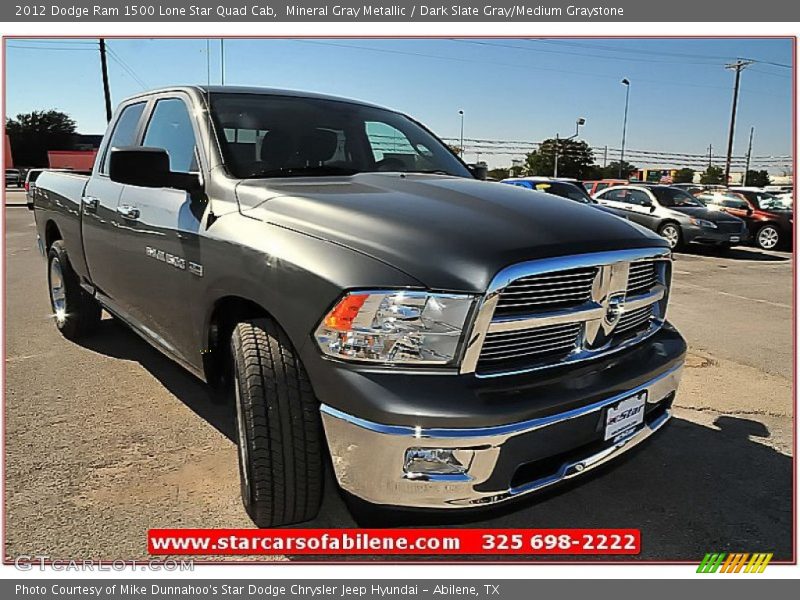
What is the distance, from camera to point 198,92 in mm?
3322

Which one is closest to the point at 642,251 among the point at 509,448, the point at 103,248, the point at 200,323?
the point at 509,448

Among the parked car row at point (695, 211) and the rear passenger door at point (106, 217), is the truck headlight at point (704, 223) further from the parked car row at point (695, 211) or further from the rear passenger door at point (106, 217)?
the rear passenger door at point (106, 217)

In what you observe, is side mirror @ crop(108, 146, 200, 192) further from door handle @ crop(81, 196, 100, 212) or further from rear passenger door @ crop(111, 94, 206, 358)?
door handle @ crop(81, 196, 100, 212)

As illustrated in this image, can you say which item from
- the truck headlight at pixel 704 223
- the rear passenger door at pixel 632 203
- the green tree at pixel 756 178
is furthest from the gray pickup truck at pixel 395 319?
the green tree at pixel 756 178

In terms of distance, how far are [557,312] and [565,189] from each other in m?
12.1

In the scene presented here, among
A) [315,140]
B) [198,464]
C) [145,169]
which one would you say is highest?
[315,140]

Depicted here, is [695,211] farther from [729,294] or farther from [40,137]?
[40,137]

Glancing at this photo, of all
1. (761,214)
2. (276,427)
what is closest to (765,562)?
(276,427)

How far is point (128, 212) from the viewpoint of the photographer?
356 centimetres

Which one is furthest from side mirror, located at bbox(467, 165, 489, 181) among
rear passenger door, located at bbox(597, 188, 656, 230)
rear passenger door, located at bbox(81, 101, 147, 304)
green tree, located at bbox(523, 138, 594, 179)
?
green tree, located at bbox(523, 138, 594, 179)

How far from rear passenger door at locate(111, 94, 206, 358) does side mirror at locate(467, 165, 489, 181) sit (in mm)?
1599

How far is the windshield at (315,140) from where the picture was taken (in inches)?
121

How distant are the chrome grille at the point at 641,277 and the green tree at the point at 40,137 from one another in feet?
25.2

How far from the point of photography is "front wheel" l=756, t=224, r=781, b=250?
14508 millimetres
